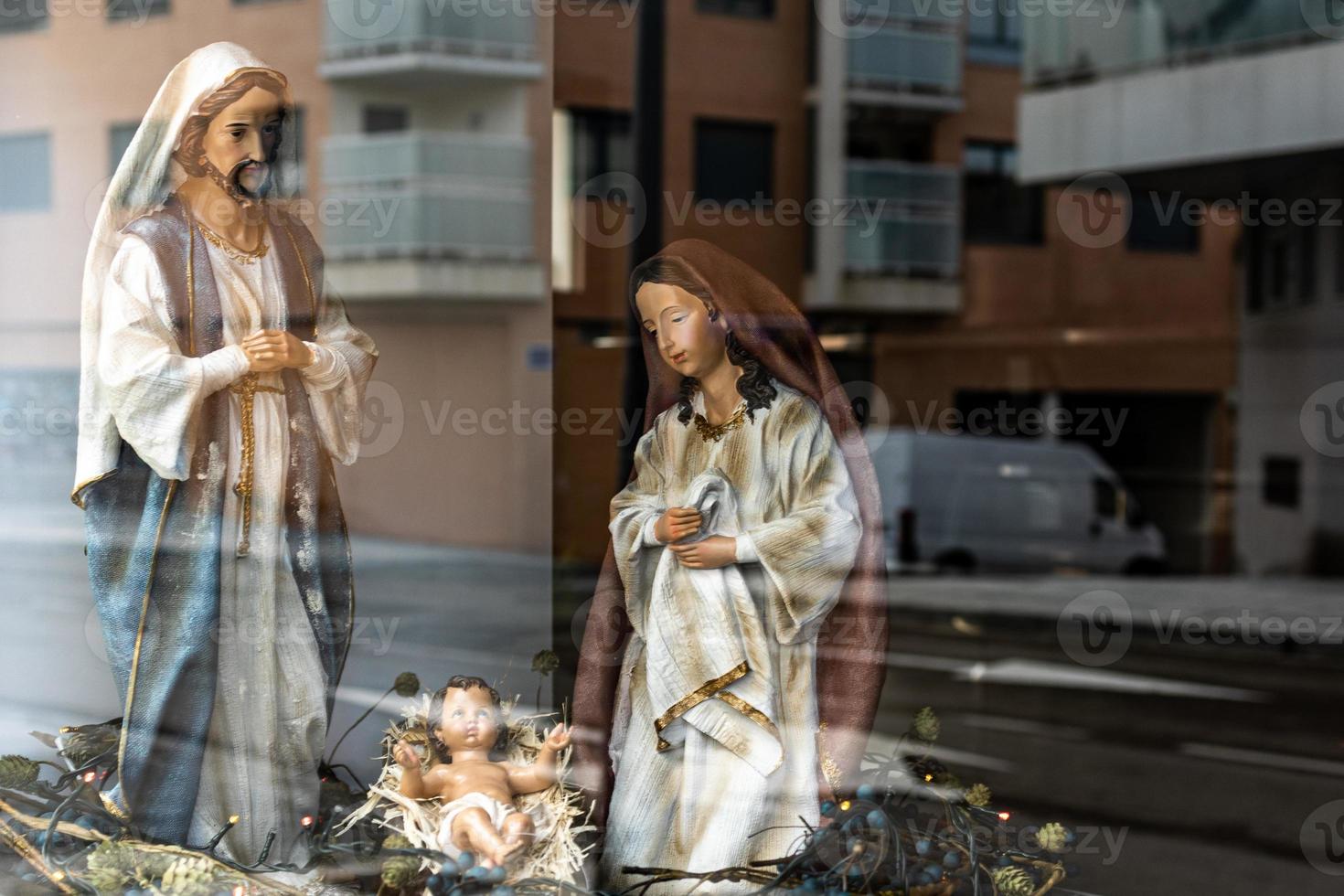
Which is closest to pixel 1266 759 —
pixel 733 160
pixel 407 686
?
pixel 733 160

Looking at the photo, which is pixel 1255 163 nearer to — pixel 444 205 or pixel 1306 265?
pixel 1306 265

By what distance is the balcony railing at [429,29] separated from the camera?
2.14m

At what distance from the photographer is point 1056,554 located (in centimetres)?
436

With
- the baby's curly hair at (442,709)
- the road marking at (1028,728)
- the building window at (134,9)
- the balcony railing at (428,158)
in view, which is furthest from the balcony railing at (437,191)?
the road marking at (1028,728)

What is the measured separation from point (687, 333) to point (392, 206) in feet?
2.59

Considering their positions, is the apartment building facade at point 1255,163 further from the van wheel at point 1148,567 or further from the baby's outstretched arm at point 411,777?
the baby's outstretched arm at point 411,777

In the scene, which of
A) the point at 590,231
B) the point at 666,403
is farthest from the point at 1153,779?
the point at 666,403

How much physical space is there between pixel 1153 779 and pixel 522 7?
91.8 inches

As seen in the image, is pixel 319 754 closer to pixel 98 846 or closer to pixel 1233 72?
pixel 98 846

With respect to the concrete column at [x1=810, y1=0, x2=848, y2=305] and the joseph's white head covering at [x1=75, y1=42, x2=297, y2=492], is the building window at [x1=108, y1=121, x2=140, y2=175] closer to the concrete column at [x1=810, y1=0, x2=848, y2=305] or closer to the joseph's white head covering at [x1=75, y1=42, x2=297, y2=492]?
the joseph's white head covering at [x1=75, y1=42, x2=297, y2=492]

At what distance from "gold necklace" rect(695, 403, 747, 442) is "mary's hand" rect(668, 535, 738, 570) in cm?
11

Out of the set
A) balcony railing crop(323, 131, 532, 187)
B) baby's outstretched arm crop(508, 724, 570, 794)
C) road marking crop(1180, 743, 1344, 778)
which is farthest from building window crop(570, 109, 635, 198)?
road marking crop(1180, 743, 1344, 778)

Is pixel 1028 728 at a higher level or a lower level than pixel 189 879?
lower

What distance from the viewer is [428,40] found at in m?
2.23
